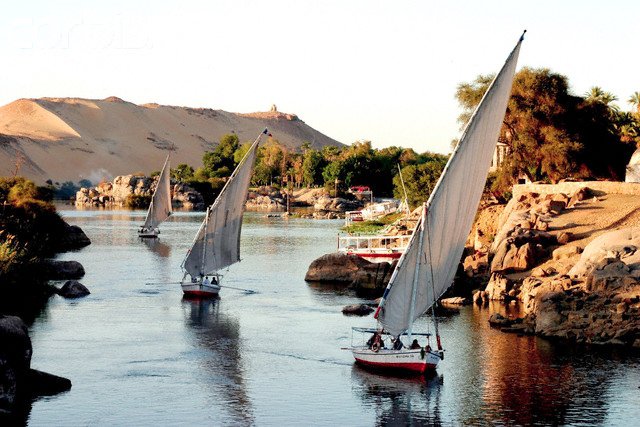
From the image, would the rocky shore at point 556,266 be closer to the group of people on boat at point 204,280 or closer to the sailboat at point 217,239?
the sailboat at point 217,239

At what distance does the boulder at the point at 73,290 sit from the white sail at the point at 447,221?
2563 cm

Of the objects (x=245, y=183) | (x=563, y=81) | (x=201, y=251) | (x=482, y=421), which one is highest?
(x=563, y=81)

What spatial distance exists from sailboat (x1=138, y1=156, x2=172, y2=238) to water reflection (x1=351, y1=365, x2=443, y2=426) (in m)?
70.5

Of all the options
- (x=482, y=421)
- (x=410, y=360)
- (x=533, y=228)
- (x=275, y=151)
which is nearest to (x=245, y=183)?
(x=533, y=228)

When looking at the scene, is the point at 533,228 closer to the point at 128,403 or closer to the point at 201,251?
the point at 201,251

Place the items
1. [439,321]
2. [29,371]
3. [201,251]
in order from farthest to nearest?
1. [201,251]
2. [439,321]
3. [29,371]

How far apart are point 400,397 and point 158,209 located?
259 ft

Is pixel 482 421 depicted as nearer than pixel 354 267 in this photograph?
Yes

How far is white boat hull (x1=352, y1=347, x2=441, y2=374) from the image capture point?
3459 cm

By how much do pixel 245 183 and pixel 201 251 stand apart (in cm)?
501

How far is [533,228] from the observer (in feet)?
192

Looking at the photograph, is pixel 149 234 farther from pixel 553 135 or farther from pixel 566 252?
pixel 566 252

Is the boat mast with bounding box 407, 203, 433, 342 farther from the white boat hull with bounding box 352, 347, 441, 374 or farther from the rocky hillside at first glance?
the rocky hillside

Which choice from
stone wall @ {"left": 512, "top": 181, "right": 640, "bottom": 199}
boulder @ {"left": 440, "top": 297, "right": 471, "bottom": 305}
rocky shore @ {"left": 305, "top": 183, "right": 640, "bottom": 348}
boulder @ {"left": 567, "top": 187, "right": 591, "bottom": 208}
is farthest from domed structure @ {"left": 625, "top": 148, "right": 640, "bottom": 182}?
boulder @ {"left": 440, "top": 297, "right": 471, "bottom": 305}
